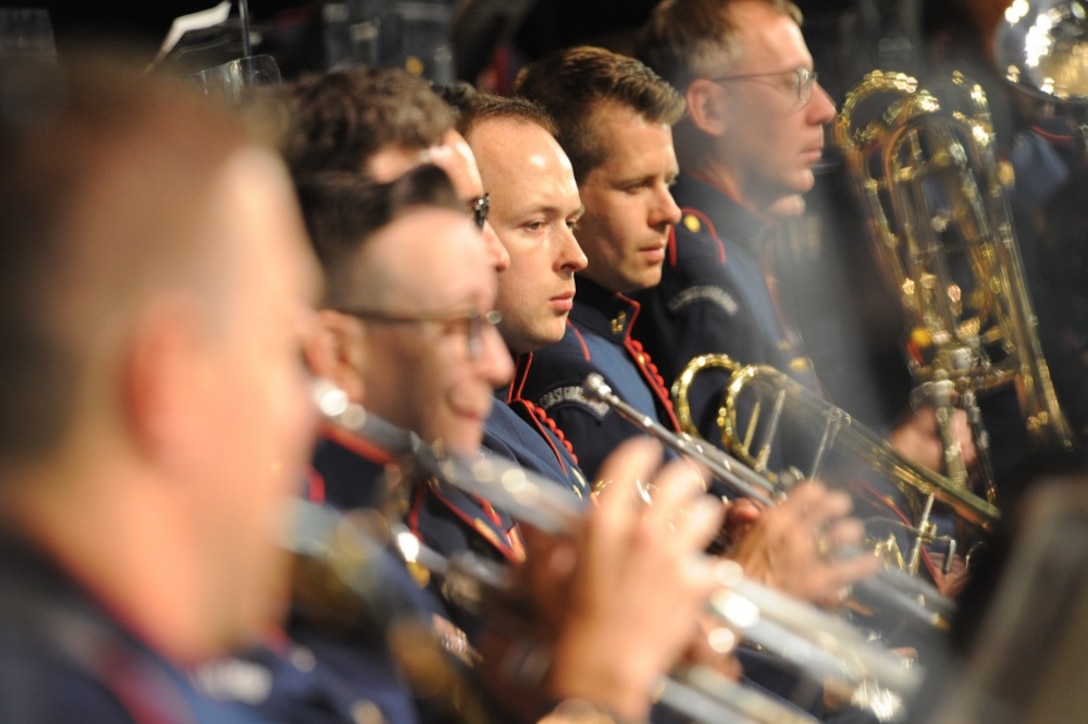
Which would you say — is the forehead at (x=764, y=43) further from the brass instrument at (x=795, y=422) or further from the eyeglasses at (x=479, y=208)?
the eyeglasses at (x=479, y=208)

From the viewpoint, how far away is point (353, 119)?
1943mm

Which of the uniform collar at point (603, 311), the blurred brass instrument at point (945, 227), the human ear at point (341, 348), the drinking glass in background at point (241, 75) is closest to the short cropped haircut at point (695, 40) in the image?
the blurred brass instrument at point (945, 227)

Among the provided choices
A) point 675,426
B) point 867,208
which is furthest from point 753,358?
point 867,208

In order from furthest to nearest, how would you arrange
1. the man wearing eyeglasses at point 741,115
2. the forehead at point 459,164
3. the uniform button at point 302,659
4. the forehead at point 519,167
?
the man wearing eyeglasses at point 741,115 → the forehead at point 519,167 → the forehead at point 459,164 → the uniform button at point 302,659

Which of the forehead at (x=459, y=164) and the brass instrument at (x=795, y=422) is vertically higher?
the forehead at (x=459, y=164)

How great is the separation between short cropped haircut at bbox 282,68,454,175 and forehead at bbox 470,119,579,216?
0.82 m

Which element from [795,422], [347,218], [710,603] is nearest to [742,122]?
[795,422]

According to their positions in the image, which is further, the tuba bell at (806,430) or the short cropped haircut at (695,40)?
the short cropped haircut at (695,40)

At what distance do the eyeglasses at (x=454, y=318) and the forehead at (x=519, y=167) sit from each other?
1.06 meters

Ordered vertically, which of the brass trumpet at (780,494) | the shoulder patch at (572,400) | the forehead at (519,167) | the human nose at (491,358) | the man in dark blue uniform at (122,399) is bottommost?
the shoulder patch at (572,400)

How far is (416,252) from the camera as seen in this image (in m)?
1.87

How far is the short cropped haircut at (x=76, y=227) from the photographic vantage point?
37.2 inches

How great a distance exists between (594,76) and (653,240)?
1.56ft

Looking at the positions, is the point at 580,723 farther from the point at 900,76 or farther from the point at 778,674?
the point at 900,76
